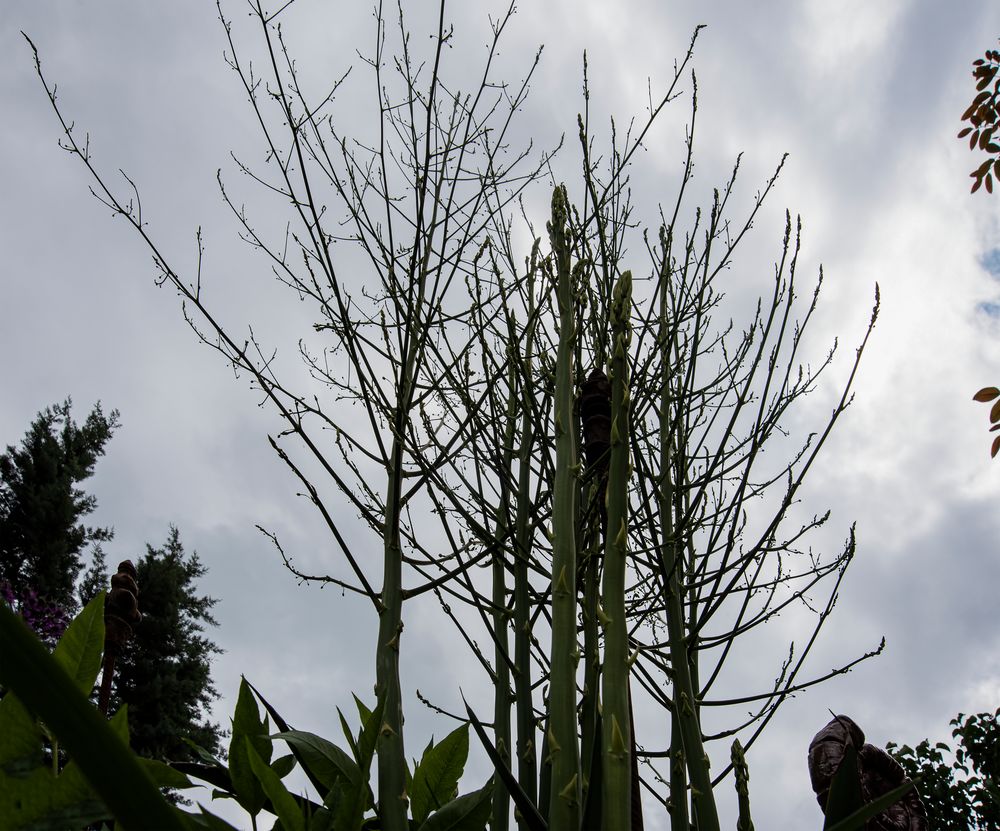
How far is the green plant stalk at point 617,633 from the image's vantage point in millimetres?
739

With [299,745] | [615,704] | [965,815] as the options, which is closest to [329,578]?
[299,745]

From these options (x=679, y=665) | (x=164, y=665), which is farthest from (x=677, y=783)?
(x=164, y=665)

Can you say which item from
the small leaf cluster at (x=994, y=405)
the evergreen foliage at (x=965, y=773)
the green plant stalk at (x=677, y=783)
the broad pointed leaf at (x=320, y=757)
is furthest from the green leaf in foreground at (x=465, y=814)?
the evergreen foliage at (x=965, y=773)

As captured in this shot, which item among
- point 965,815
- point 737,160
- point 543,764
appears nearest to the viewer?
point 543,764

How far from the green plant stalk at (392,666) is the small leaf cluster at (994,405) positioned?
61.6 inches

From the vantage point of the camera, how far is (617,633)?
2.62ft

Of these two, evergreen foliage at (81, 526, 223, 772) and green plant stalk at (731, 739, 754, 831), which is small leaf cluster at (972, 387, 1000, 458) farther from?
evergreen foliage at (81, 526, 223, 772)

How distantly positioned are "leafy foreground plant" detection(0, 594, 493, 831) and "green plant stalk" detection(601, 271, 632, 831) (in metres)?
0.19

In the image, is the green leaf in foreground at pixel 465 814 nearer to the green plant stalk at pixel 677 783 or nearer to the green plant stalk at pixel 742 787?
the green plant stalk at pixel 742 787

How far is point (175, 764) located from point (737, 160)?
2665mm

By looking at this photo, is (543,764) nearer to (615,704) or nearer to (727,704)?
(615,704)

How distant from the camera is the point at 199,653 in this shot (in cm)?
1636

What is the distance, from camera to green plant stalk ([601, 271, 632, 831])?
0.74 metres

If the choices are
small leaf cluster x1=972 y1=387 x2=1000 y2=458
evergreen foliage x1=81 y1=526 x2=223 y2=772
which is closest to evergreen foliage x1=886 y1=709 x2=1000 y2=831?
small leaf cluster x1=972 y1=387 x2=1000 y2=458
